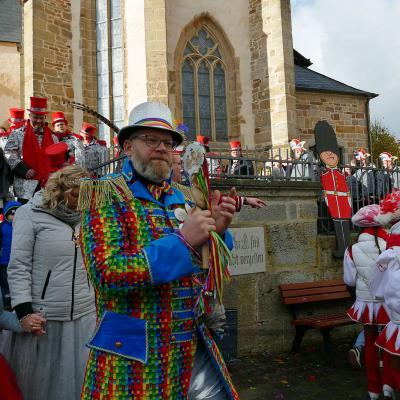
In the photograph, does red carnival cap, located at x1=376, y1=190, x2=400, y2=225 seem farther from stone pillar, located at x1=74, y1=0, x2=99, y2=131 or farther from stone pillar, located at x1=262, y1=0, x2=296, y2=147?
stone pillar, located at x1=74, y1=0, x2=99, y2=131

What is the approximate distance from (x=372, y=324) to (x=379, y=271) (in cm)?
95

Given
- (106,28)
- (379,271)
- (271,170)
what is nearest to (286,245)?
(271,170)

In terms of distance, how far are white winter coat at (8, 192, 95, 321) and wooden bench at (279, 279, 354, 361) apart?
11.7 ft

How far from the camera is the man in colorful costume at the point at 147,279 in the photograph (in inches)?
72.3

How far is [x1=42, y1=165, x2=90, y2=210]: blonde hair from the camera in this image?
3461 millimetres

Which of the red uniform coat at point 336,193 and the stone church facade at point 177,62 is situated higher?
the stone church facade at point 177,62

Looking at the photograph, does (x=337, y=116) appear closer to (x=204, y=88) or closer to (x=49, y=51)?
(x=204, y=88)

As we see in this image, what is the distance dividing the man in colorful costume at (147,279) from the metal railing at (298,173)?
416 cm

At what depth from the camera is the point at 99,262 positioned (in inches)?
73.8

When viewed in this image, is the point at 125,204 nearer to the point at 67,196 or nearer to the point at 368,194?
the point at 67,196

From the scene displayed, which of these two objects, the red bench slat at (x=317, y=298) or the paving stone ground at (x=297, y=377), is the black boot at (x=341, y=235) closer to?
the red bench slat at (x=317, y=298)

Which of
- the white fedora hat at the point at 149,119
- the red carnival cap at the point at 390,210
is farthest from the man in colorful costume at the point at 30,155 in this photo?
the white fedora hat at the point at 149,119

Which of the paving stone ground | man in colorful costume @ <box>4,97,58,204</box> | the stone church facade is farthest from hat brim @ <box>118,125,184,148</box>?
the stone church facade

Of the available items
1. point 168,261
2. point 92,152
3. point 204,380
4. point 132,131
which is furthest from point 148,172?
point 92,152
